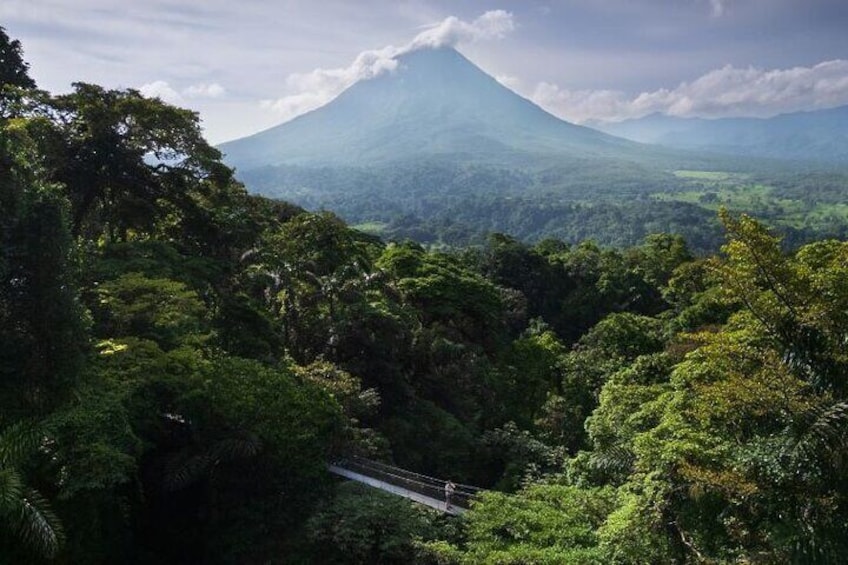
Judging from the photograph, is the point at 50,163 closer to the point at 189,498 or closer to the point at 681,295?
the point at 189,498

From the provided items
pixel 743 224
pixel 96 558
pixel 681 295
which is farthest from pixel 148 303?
pixel 681 295

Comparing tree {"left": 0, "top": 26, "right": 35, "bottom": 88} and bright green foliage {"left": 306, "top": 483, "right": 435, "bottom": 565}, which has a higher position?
tree {"left": 0, "top": 26, "right": 35, "bottom": 88}

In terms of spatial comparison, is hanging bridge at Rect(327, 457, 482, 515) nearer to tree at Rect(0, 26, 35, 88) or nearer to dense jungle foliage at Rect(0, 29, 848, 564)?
dense jungle foliage at Rect(0, 29, 848, 564)

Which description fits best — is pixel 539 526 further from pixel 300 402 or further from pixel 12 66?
pixel 12 66

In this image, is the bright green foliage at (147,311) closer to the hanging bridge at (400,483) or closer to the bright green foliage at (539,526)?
the hanging bridge at (400,483)

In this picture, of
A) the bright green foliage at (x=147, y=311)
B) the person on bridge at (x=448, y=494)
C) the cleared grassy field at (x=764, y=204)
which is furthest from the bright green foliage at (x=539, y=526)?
the cleared grassy field at (x=764, y=204)

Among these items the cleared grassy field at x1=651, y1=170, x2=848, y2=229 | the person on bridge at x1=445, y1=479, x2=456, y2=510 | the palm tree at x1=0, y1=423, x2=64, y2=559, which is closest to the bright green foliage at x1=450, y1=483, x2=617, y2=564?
the person on bridge at x1=445, y1=479, x2=456, y2=510

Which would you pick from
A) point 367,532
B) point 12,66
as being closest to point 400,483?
point 367,532

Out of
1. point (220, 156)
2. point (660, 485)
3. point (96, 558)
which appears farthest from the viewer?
point (220, 156)
